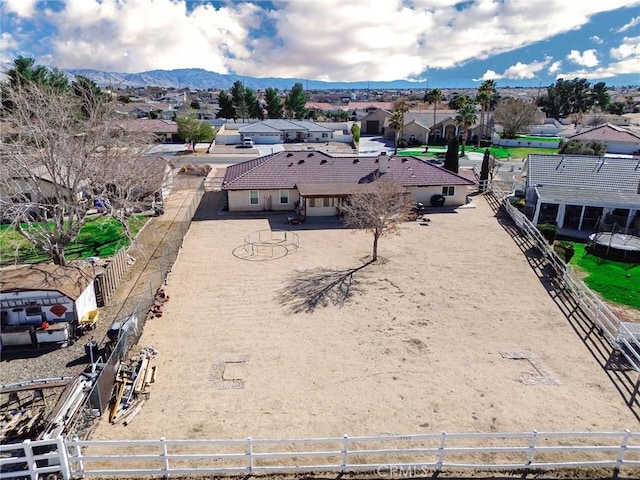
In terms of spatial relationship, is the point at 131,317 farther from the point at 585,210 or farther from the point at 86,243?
the point at 585,210

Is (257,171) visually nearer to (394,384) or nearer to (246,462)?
(394,384)

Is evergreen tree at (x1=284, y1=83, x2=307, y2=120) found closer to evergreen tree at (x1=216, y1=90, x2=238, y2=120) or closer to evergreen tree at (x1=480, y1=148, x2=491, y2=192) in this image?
evergreen tree at (x1=216, y1=90, x2=238, y2=120)

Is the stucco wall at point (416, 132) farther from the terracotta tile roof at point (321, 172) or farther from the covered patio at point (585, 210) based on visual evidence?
the covered patio at point (585, 210)

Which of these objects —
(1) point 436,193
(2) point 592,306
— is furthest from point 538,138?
(2) point 592,306

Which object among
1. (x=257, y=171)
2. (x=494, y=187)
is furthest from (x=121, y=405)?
(x=494, y=187)

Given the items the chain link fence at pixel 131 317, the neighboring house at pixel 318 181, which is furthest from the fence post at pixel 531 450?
the neighboring house at pixel 318 181
